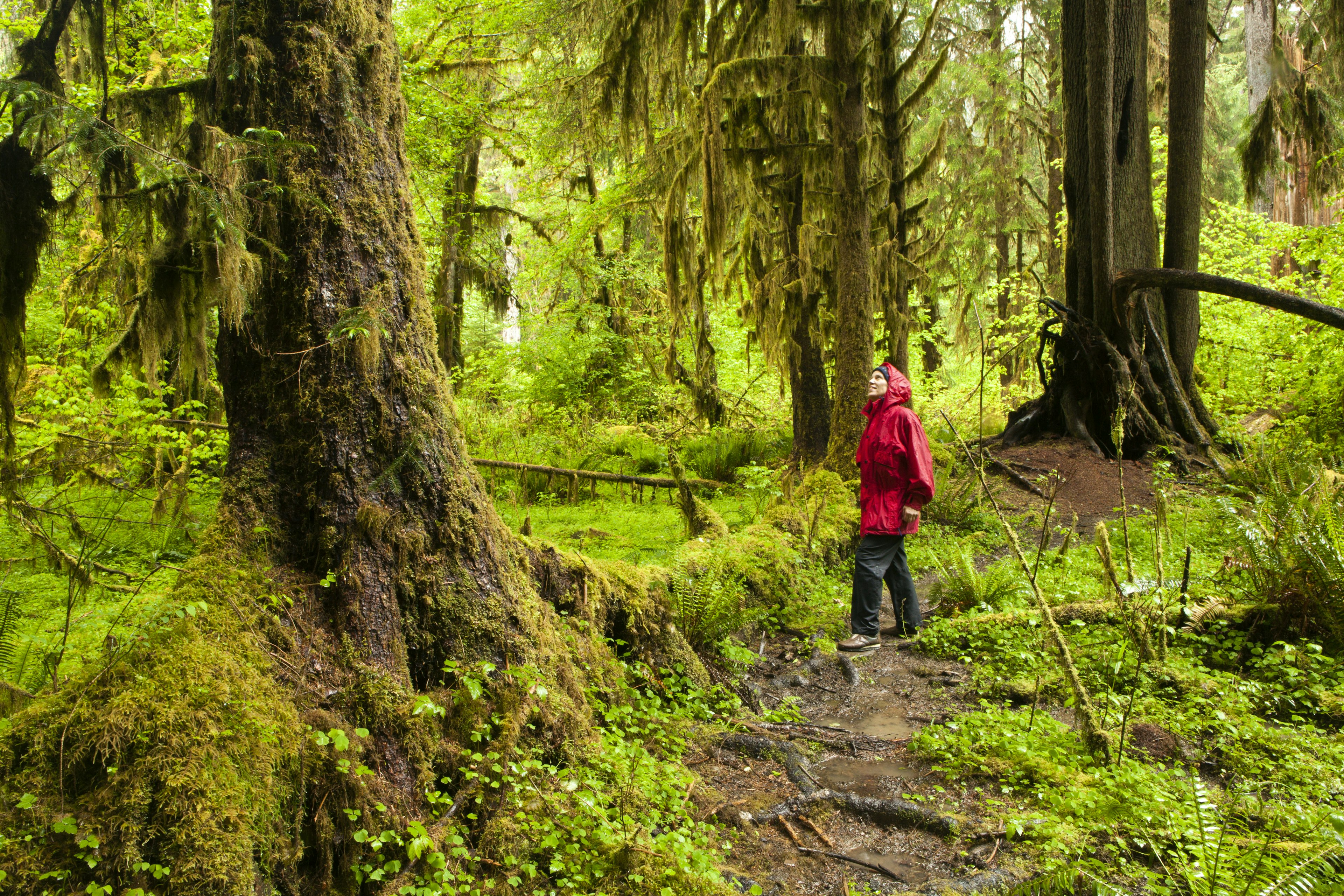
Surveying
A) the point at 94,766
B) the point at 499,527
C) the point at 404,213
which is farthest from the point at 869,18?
the point at 94,766

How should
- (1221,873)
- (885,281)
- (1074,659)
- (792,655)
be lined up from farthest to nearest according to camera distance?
(885,281), (792,655), (1074,659), (1221,873)

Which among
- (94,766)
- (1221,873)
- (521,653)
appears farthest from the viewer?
(521,653)

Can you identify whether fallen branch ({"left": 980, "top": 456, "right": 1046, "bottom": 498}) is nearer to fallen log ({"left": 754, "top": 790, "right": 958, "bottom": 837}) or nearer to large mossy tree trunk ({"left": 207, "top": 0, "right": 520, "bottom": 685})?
fallen log ({"left": 754, "top": 790, "right": 958, "bottom": 837})

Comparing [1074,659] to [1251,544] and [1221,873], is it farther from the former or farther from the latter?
[1221,873]

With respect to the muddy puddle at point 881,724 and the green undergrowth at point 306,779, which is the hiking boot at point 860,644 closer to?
the muddy puddle at point 881,724

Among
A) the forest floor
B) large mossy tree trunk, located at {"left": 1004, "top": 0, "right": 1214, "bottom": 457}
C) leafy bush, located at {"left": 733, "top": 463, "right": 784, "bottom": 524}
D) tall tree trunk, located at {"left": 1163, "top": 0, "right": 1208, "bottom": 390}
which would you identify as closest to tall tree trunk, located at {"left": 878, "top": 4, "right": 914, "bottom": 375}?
large mossy tree trunk, located at {"left": 1004, "top": 0, "right": 1214, "bottom": 457}

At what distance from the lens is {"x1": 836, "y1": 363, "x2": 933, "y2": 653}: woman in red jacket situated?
5594 mm

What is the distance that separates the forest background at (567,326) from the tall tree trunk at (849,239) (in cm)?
9

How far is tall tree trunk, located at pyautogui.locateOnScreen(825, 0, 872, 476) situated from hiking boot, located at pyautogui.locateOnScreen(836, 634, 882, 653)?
11.0 feet

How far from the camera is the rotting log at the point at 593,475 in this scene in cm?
968

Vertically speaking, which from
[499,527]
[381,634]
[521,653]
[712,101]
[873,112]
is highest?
[873,112]

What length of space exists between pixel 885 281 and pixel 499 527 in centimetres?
879

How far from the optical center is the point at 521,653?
3.36 metres

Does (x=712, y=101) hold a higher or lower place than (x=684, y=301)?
higher
